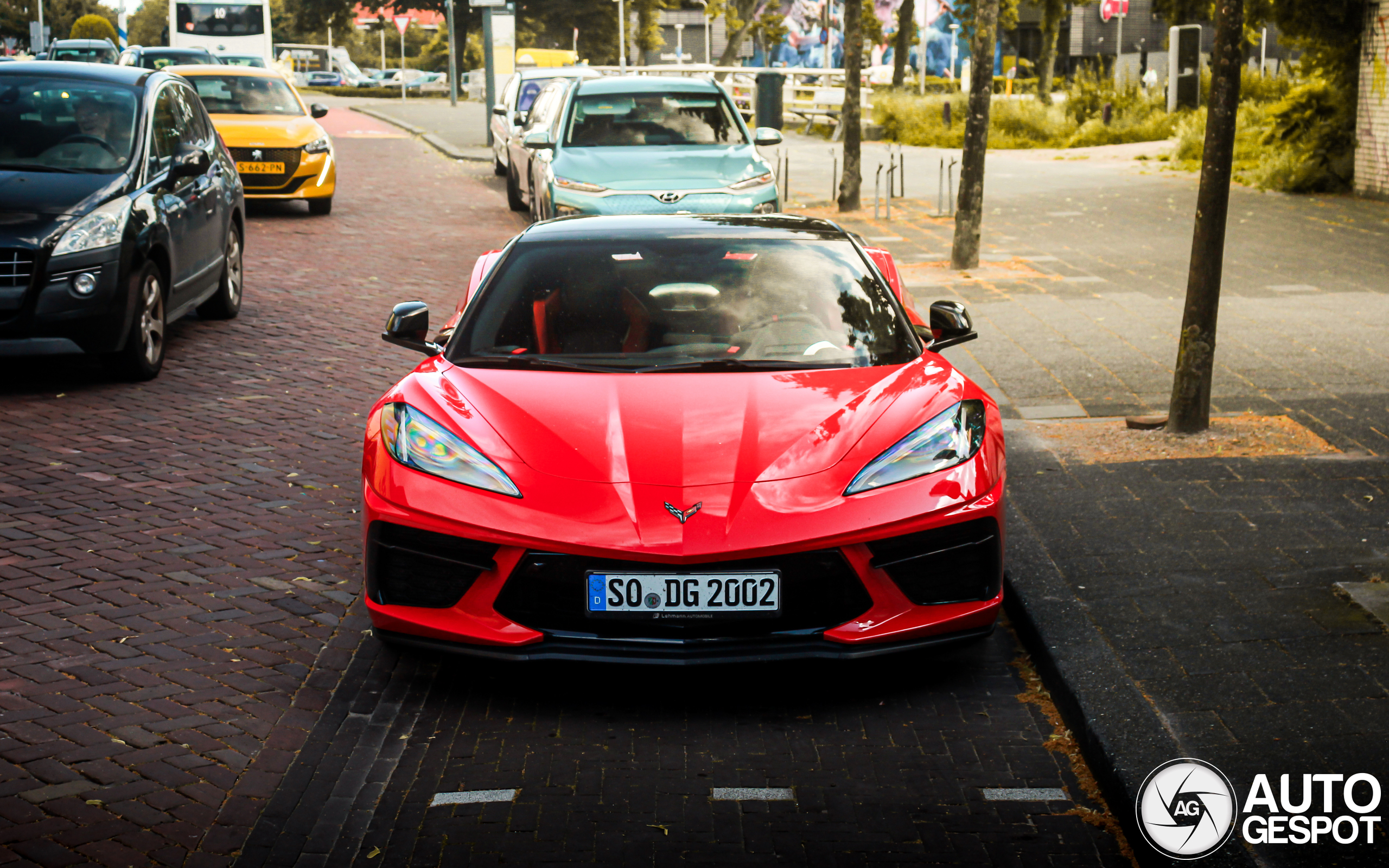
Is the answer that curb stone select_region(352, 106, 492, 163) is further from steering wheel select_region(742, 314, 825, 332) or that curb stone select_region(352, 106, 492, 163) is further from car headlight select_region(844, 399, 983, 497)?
car headlight select_region(844, 399, 983, 497)

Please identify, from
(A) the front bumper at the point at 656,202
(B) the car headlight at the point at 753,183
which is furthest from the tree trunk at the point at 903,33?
(A) the front bumper at the point at 656,202

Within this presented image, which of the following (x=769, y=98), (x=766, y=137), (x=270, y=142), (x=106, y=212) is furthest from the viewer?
(x=769, y=98)

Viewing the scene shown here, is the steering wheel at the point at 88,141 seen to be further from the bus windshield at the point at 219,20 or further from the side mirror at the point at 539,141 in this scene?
the bus windshield at the point at 219,20

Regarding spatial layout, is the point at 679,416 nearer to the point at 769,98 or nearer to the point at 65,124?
the point at 65,124

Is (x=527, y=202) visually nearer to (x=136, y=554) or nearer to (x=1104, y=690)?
(x=136, y=554)

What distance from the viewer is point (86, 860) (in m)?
3.33

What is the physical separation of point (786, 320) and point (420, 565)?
1654mm

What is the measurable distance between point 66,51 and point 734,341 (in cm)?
3276

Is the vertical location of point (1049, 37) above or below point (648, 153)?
above

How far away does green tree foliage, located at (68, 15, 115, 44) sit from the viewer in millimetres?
54312

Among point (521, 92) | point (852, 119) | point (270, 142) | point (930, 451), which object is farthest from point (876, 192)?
point (930, 451)

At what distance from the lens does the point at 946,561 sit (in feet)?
14.1

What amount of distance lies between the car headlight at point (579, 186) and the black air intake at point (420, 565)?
8817 millimetres

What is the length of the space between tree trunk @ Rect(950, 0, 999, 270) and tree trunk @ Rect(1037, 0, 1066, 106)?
27074 mm
